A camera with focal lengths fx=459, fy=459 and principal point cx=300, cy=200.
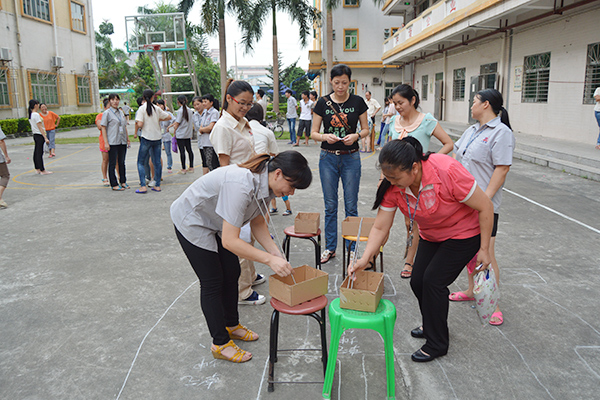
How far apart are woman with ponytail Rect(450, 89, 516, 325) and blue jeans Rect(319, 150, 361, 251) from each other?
116 cm

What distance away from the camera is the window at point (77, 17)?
28.0 m

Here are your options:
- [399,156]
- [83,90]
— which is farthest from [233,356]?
[83,90]

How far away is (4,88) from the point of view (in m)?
22.3

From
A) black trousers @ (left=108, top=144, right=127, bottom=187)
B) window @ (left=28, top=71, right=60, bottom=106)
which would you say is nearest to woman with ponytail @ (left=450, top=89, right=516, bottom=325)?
black trousers @ (left=108, top=144, right=127, bottom=187)

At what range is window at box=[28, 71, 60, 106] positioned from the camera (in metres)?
24.1

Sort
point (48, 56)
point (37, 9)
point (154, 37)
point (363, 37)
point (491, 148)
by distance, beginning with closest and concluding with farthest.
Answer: point (491, 148) → point (154, 37) → point (37, 9) → point (48, 56) → point (363, 37)

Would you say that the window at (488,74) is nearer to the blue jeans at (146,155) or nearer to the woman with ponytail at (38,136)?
the blue jeans at (146,155)

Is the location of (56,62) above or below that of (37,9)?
below

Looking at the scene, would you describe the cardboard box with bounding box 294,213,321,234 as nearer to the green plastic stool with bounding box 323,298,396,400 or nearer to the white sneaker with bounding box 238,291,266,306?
the white sneaker with bounding box 238,291,266,306

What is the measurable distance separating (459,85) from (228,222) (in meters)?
20.7

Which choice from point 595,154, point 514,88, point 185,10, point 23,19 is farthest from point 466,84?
point 23,19

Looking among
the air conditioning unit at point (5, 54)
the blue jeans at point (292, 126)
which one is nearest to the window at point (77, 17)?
the air conditioning unit at point (5, 54)

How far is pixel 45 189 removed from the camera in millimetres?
8906

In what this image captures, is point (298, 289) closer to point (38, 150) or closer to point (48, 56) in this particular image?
point (38, 150)
